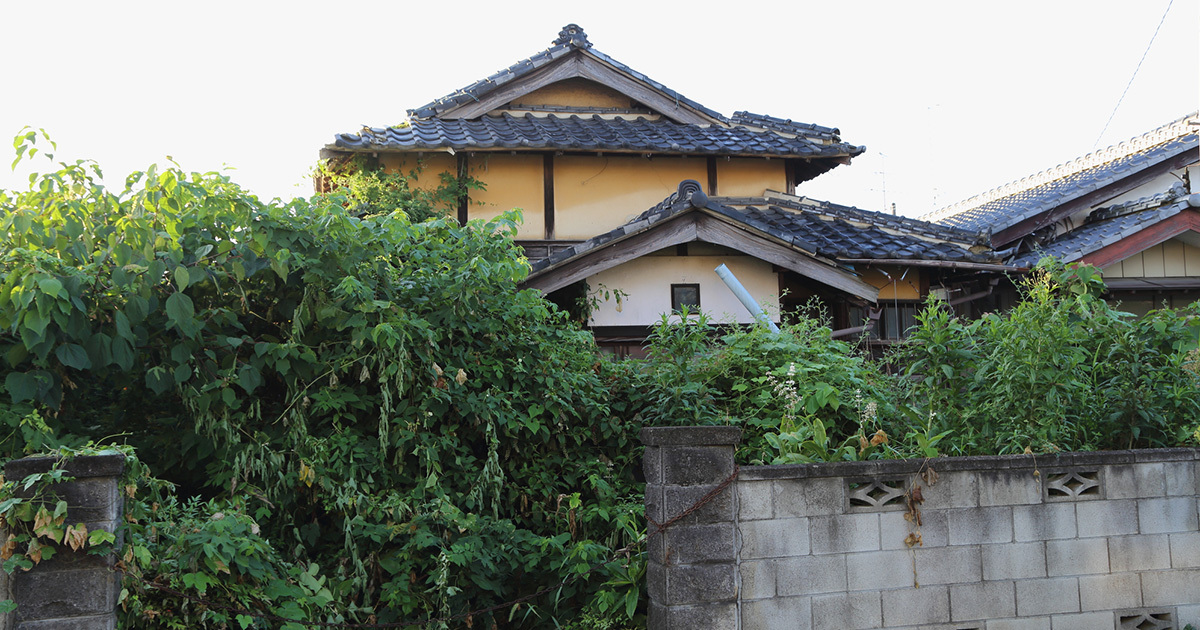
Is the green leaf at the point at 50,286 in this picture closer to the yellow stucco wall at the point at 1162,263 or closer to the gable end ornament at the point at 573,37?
the gable end ornament at the point at 573,37

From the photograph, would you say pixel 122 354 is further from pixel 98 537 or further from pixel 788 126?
pixel 788 126

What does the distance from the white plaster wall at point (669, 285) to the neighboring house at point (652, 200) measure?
0.7 inches

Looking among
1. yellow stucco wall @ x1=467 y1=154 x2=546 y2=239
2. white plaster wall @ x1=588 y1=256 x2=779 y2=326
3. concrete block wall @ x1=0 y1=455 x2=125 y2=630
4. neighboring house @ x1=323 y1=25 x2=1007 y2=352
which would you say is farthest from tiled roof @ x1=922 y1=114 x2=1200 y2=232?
concrete block wall @ x1=0 y1=455 x2=125 y2=630

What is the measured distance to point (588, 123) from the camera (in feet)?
44.2

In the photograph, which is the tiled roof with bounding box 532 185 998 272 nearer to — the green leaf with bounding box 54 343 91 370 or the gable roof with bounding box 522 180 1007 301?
the gable roof with bounding box 522 180 1007 301

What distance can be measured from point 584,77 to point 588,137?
1.70 metres

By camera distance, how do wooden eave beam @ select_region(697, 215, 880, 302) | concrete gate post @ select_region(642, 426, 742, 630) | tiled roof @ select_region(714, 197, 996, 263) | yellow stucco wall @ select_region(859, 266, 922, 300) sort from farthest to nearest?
yellow stucco wall @ select_region(859, 266, 922, 300)
tiled roof @ select_region(714, 197, 996, 263)
wooden eave beam @ select_region(697, 215, 880, 302)
concrete gate post @ select_region(642, 426, 742, 630)

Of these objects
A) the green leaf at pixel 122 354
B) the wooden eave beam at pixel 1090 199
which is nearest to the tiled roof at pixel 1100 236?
the wooden eave beam at pixel 1090 199

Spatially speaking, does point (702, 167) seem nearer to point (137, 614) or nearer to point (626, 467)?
point (626, 467)

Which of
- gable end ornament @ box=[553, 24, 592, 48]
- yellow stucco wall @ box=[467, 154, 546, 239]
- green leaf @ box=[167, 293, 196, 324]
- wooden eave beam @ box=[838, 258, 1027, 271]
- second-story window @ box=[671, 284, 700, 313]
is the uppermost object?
gable end ornament @ box=[553, 24, 592, 48]

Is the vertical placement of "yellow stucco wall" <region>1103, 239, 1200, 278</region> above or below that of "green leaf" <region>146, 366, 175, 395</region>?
above

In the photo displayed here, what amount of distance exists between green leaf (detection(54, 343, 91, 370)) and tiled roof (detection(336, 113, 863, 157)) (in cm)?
681

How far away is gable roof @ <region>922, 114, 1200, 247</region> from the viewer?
1584 centimetres

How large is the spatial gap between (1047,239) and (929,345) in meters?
11.9
